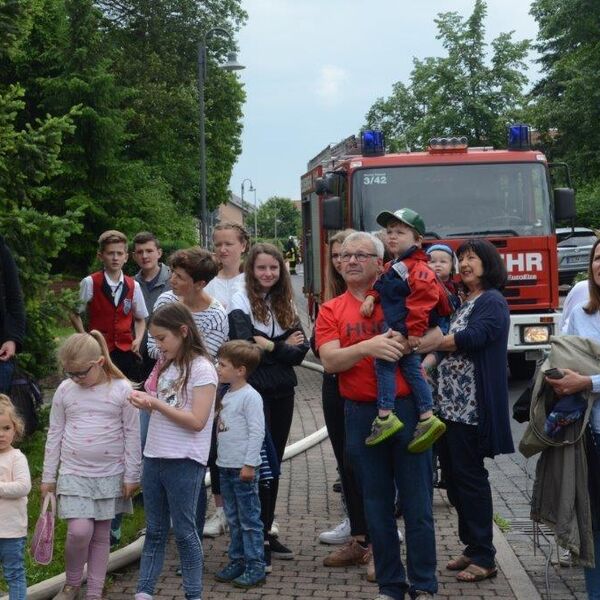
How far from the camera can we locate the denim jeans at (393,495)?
18.3ft

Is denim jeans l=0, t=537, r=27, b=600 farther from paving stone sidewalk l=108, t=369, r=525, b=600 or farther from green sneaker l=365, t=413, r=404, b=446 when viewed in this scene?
green sneaker l=365, t=413, r=404, b=446

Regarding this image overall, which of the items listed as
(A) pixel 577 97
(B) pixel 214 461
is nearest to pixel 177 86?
(A) pixel 577 97

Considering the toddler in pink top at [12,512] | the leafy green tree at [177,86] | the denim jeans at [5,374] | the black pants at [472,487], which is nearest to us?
the toddler in pink top at [12,512]

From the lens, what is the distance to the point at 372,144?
565 inches

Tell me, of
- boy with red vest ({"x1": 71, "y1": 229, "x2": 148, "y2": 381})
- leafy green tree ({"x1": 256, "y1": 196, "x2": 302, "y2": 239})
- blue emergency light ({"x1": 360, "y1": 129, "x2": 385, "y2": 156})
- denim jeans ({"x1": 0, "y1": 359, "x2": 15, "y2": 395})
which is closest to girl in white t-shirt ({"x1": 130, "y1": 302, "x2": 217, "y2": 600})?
denim jeans ({"x1": 0, "y1": 359, "x2": 15, "y2": 395})

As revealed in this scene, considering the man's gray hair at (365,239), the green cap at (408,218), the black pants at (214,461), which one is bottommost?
the black pants at (214,461)

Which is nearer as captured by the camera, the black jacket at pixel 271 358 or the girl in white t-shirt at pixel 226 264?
the black jacket at pixel 271 358

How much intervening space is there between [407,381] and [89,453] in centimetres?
163

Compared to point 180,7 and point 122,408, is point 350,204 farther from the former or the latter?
point 180,7

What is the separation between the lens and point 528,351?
14.0m

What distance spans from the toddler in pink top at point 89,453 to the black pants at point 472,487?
1.76m

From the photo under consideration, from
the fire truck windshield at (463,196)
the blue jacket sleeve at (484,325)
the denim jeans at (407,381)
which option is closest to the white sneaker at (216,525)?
the blue jacket sleeve at (484,325)

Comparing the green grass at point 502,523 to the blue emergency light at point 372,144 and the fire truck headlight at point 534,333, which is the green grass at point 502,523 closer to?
the fire truck headlight at point 534,333

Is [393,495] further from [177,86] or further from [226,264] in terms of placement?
[177,86]
